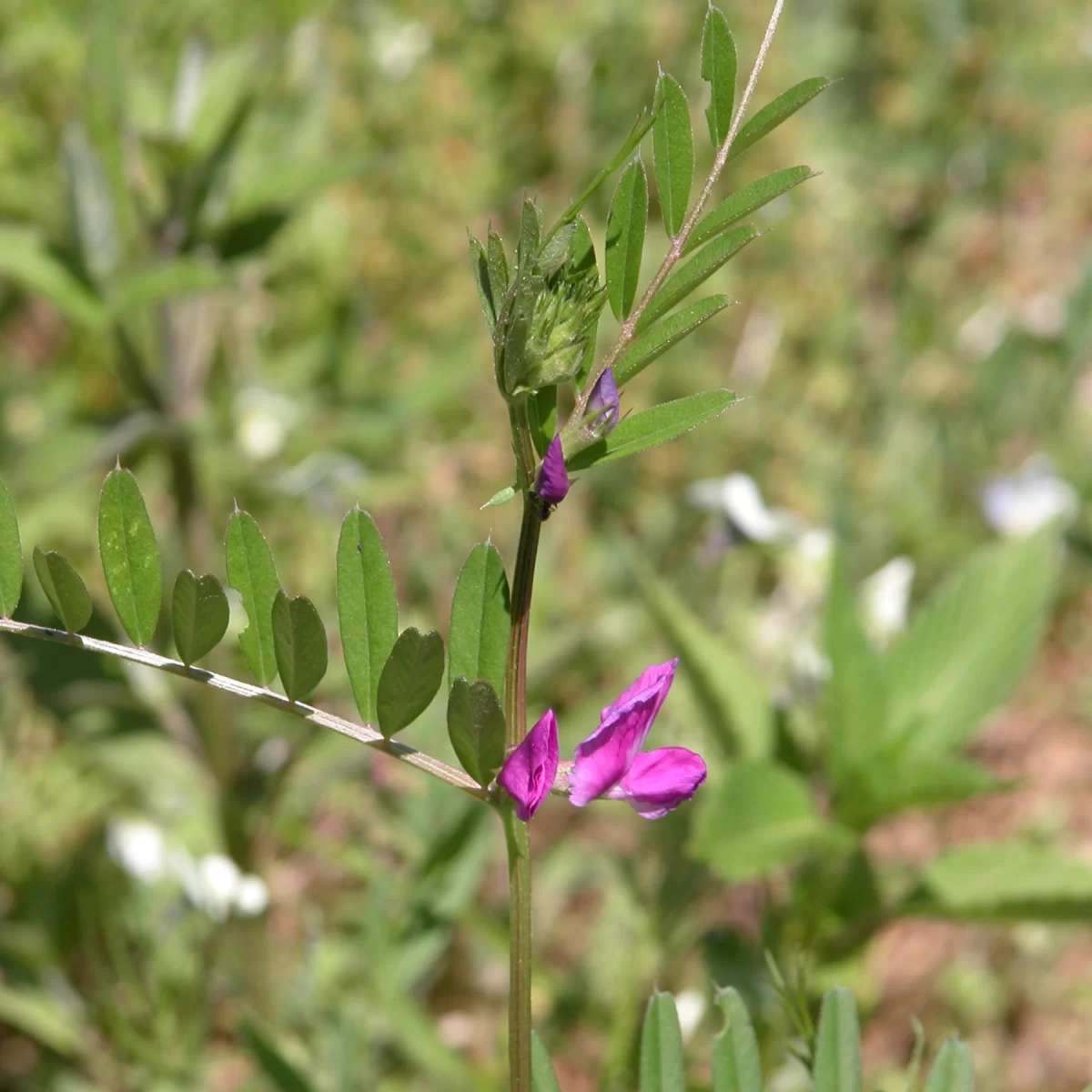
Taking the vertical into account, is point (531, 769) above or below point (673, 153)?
below

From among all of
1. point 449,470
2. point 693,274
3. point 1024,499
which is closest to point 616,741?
point 693,274

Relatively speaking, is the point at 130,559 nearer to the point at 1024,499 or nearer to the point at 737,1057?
the point at 737,1057

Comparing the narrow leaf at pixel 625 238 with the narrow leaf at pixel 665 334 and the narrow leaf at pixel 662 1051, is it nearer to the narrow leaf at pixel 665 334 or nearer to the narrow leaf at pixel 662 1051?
the narrow leaf at pixel 665 334

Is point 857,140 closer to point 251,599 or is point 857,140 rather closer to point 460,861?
point 460,861

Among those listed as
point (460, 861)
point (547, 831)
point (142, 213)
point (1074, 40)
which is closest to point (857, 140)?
point (1074, 40)

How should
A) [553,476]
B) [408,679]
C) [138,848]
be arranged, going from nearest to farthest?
[553,476]
[408,679]
[138,848]

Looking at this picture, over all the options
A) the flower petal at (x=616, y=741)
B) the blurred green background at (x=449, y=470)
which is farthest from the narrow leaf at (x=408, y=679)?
the blurred green background at (x=449, y=470)
